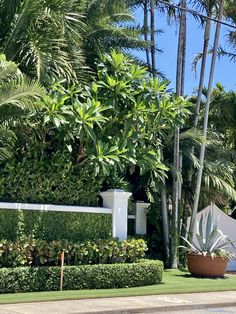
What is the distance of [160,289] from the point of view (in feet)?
54.0

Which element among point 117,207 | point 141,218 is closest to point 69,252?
point 117,207

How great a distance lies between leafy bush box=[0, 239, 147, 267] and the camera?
15523mm

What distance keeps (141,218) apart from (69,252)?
6.64m

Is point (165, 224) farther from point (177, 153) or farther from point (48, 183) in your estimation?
point (48, 183)

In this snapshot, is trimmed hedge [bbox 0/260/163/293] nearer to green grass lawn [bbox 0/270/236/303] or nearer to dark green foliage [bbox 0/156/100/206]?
green grass lawn [bbox 0/270/236/303]

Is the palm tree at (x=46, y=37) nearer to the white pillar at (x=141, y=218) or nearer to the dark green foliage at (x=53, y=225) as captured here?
the dark green foliage at (x=53, y=225)

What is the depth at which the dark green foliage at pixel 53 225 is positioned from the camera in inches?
634

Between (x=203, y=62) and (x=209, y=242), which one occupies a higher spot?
(x=203, y=62)

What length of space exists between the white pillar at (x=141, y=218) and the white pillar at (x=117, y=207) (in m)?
4.10

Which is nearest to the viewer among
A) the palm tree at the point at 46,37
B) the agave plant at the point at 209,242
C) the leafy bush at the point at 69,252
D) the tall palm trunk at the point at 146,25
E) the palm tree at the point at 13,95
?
the palm tree at the point at 13,95

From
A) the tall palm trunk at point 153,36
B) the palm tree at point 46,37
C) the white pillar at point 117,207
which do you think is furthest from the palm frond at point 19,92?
the tall palm trunk at point 153,36

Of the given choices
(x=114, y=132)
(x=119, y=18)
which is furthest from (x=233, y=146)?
(x=114, y=132)

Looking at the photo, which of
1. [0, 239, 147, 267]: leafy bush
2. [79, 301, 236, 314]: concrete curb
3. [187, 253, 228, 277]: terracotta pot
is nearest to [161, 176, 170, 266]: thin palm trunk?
[187, 253, 228, 277]: terracotta pot

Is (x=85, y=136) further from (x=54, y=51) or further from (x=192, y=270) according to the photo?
(x=192, y=270)
